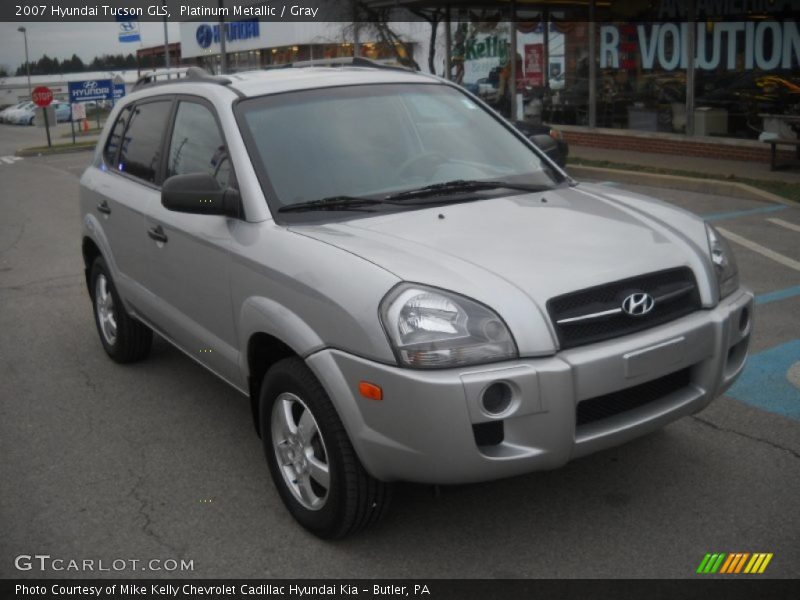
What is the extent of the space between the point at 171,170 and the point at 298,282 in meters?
1.75

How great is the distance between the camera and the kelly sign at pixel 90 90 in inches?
1276

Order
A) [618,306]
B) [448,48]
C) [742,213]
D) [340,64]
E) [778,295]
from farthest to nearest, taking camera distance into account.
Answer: [448,48] → [742,213] → [778,295] → [340,64] → [618,306]

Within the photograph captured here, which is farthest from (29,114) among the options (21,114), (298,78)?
(298,78)

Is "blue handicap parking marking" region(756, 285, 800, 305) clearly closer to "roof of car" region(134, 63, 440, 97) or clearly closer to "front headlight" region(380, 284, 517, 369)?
"roof of car" region(134, 63, 440, 97)

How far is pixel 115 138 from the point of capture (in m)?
5.98

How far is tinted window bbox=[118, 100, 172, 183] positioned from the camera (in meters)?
5.19

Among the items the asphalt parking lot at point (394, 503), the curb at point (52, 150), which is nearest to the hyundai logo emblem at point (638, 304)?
the asphalt parking lot at point (394, 503)

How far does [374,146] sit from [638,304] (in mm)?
1607

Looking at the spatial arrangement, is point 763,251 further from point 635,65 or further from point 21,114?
point 21,114

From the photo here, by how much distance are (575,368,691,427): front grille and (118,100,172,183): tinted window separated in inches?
116

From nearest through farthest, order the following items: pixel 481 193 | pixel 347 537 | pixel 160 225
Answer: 1. pixel 347 537
2. pixel 481 193
3. pixel 160 225

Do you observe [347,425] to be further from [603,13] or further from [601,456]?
[603,13]

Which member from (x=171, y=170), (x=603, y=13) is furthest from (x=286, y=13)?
(x=171, y=170)
